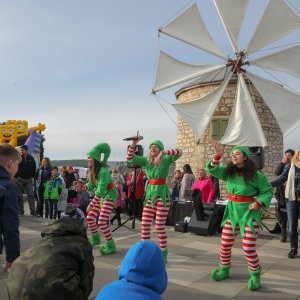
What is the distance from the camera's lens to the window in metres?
19.2

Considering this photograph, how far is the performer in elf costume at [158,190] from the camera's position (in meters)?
5.76

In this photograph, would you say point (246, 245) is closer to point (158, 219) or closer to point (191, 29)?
point (158, 219)

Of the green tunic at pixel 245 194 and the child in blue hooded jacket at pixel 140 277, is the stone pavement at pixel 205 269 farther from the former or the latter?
the child in blue hooded jacket at pixel 140 277

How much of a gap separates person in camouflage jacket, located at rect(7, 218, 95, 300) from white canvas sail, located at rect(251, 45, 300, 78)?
1041 cm

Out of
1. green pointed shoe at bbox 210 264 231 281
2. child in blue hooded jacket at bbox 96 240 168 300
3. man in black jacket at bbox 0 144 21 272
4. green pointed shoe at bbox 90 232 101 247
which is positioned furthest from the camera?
green pointed shoe at bbox 90 232 101 247

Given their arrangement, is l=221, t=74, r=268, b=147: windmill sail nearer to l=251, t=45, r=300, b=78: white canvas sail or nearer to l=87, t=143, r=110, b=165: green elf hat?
l=251, t=45, r=300, b=78: white canvas sail

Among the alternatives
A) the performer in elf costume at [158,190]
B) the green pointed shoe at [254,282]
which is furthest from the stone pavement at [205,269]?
the performer in elf costume at [158,190]

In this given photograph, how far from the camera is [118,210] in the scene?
10.0 m

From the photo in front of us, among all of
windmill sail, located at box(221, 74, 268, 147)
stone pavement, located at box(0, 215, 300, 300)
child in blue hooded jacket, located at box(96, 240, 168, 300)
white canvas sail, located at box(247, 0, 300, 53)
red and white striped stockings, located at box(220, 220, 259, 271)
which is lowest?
stone pavement, located at box(0, 215, 300, 300)

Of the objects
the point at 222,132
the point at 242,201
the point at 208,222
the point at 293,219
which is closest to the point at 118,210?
the point at 208,222

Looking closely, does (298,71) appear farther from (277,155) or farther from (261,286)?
(277,155)

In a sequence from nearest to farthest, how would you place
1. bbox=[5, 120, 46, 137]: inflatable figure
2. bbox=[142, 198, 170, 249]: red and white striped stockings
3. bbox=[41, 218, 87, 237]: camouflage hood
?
bbox=[41, 218, 87, 237]: camouflage hood
bbox=[142, 198, 170, 249]: red and white striped stockings
bbox=[5, 120, 46, 137]: inflatable figure

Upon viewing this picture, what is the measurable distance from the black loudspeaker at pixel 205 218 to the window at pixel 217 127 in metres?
11.0

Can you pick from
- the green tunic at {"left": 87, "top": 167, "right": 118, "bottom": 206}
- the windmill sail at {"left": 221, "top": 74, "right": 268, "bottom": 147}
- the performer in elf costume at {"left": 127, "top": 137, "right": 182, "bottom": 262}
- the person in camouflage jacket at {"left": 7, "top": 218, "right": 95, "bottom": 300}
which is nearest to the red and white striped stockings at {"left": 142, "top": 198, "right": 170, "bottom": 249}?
the performer in elf costume at {"left": 127, "top": 137, "right": 182, "bottom": 262}
